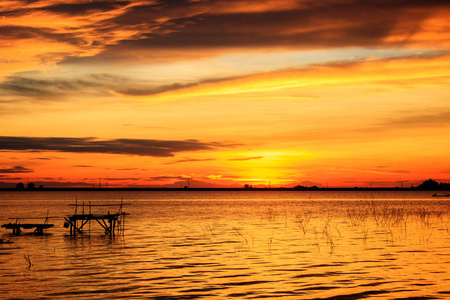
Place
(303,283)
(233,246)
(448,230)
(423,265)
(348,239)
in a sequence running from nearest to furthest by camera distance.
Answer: (303,283) → (423,265) → (233,246) → (348,239) → (448,230)

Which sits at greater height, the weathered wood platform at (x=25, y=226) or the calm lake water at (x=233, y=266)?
the weathered wood platform at (x=25, y=226)

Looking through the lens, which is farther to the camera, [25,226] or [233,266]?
[25,226]

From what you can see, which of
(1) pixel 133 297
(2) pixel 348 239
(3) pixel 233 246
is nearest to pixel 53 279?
(1) pixel 133 297

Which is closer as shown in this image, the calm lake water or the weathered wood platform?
the calm lake water

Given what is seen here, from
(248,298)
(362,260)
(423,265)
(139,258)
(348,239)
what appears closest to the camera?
(248,298)

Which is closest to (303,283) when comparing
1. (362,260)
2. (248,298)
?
(248,298)

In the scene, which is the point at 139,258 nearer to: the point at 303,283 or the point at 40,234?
the point at 303,283

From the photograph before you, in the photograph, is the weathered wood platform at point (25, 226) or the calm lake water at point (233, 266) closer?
the calm lake water at point (233, 266)

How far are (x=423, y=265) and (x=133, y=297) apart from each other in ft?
63.8

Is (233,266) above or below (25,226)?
below

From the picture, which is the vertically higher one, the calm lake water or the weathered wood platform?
the weathered wood platform

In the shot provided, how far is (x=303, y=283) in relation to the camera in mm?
26984

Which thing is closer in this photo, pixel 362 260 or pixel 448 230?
pixel 362 260

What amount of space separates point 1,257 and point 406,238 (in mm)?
36499
